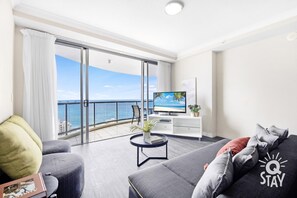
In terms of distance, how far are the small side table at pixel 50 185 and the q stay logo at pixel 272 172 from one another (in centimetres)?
141

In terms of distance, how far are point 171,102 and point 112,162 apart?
229 cm

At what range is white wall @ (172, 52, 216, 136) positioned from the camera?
360cm

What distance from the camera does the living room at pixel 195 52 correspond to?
202cm

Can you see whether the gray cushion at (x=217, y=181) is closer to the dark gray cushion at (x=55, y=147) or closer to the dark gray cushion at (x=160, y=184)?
the dark gray cushion at (x=160, y=184)

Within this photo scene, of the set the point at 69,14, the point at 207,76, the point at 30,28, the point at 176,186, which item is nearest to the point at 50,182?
the point at 176,186

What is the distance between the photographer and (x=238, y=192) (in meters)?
0.74

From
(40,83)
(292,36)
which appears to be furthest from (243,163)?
(40,83)

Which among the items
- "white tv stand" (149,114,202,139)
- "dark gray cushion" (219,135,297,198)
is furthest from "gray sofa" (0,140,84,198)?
"white tv stand" (149,114,202,139)

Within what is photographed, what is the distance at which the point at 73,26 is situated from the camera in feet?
8.24

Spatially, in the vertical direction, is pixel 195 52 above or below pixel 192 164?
above

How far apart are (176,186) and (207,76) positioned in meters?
3.21

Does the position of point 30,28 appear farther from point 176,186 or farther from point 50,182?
point 176,186

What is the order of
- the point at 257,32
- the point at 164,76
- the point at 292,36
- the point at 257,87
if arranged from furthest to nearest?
the point at 164,76
the point at 257,87
the point at 257,32
the point at 292,36

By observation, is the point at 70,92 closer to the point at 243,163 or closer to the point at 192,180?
the point at 192,180
